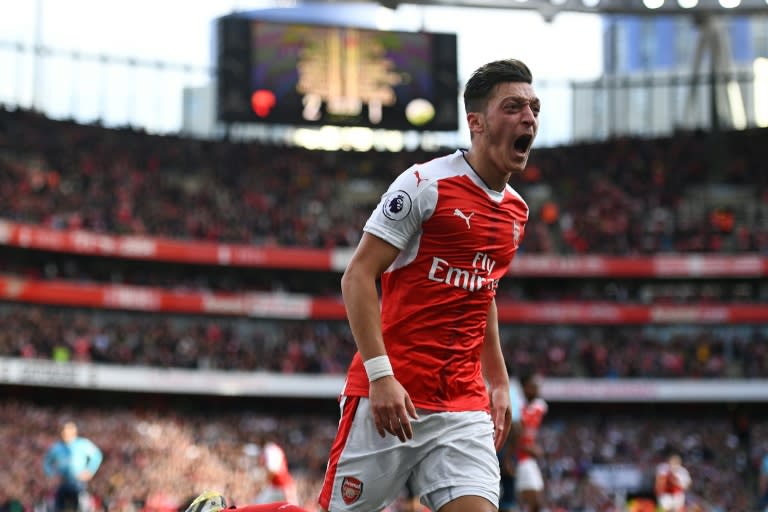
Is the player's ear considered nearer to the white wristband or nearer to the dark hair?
the dark hair

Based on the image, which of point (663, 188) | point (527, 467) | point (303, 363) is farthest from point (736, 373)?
point (527, 467)

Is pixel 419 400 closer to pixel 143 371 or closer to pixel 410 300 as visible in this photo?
pixel 410 300

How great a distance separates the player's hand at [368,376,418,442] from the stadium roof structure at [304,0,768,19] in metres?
23.5

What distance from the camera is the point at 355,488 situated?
4.23 m

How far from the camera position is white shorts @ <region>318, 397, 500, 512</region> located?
13.9 ft

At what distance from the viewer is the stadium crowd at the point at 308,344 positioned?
3534cm

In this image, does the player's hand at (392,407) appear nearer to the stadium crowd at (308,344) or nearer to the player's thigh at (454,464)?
the player's thigh at (454,464)

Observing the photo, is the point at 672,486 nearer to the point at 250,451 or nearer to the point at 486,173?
the point at 250,451

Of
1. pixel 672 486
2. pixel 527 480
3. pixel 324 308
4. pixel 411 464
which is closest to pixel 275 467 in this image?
pixel 527 480

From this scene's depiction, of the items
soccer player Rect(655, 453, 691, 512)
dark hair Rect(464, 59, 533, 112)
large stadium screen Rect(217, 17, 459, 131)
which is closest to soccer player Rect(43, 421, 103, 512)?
soccer player Rect(655, 453, 691, 512)

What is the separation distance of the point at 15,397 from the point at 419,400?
111 ft

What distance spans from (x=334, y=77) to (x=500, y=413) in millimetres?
37543

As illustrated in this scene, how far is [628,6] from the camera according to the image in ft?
99.1

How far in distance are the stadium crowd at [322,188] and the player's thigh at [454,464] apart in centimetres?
Result: 3419
